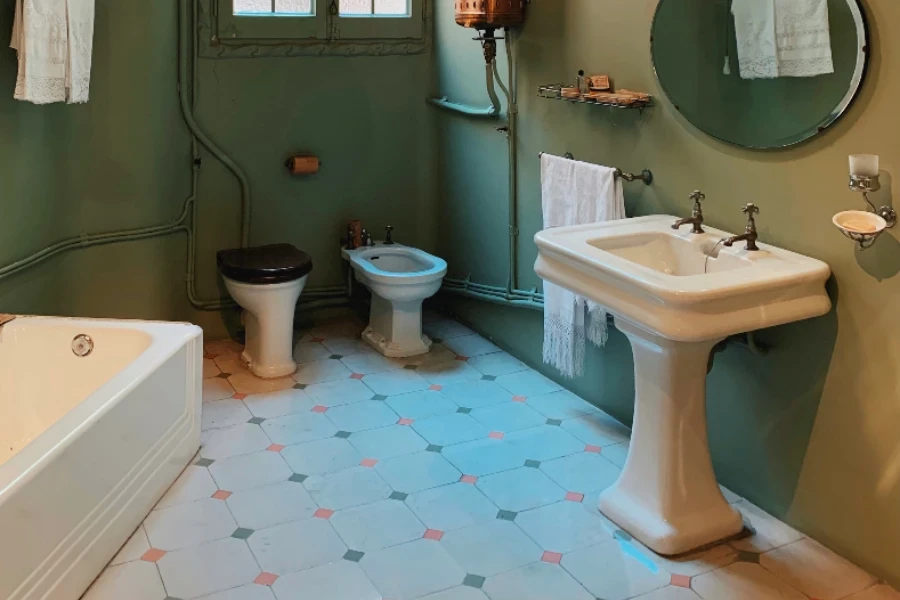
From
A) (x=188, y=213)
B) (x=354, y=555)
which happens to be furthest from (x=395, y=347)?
(x=354, y=555)

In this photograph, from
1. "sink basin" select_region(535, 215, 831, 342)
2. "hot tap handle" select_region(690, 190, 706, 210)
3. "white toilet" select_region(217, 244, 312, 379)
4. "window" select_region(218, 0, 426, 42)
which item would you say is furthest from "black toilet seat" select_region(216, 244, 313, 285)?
"hot tap handle" select_region(690, 190, 706, 210)

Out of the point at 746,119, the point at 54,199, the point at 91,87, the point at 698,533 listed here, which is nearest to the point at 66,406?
the point at 54,199

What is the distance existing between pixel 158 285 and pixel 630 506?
229cm

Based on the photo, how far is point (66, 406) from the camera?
310cm

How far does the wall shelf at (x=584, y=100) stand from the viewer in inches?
121

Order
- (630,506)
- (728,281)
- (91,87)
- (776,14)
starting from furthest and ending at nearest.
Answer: (91,87)
(630,506)
(776,14)
(728,281)

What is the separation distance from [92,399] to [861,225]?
207 cm

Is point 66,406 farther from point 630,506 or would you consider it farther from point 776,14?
point 776,14

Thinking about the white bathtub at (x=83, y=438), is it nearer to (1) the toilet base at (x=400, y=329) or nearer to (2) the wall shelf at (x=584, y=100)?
(1) the toilet base at (x=400, y=329)

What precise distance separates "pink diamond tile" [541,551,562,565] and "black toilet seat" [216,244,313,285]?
1670mm

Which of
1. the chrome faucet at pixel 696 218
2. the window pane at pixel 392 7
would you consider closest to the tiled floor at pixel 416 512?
→ the chrome faucet at pixel 696 218

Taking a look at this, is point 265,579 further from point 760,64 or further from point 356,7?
point 356,7

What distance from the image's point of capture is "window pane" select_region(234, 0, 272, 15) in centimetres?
411

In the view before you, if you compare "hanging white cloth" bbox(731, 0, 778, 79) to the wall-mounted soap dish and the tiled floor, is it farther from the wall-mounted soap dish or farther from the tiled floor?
the tiled floor
